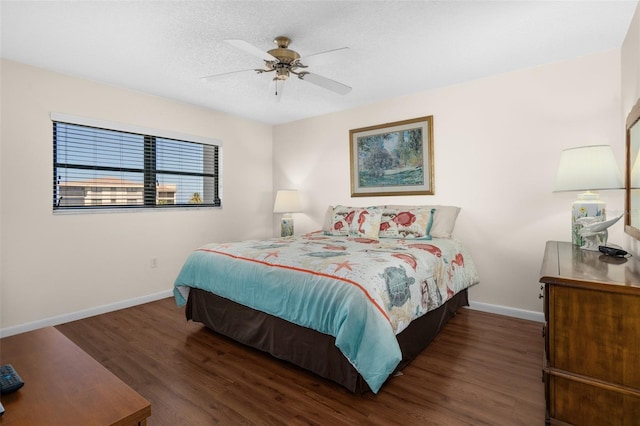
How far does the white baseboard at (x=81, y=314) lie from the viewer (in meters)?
2.79

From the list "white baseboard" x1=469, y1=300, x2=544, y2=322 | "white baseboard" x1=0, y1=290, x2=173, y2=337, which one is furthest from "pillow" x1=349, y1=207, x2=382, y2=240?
"white baseboard" x1=0, y1=290, x2=173, y2=337

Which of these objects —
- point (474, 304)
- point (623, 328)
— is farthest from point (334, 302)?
point (474, 304)

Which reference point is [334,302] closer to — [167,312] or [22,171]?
[167,312]

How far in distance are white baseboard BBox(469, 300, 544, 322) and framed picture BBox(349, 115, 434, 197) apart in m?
1.29

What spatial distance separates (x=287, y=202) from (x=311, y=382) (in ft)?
9.32

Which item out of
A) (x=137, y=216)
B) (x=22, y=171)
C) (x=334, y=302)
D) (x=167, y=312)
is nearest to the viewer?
(x=334, y=302)

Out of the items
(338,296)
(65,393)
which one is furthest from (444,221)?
(65,393)

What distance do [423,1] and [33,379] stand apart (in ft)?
8.90

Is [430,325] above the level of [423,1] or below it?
below

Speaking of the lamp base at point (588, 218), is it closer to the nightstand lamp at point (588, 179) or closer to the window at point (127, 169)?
the nightstand lamp at point (588, 179)

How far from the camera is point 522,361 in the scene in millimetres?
2186

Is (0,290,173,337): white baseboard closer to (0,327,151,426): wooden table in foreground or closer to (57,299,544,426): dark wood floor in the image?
(57,299,544,426): dark wood floor

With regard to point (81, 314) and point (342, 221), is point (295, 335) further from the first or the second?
point (81, 314)

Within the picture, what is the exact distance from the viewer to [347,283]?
183cm
